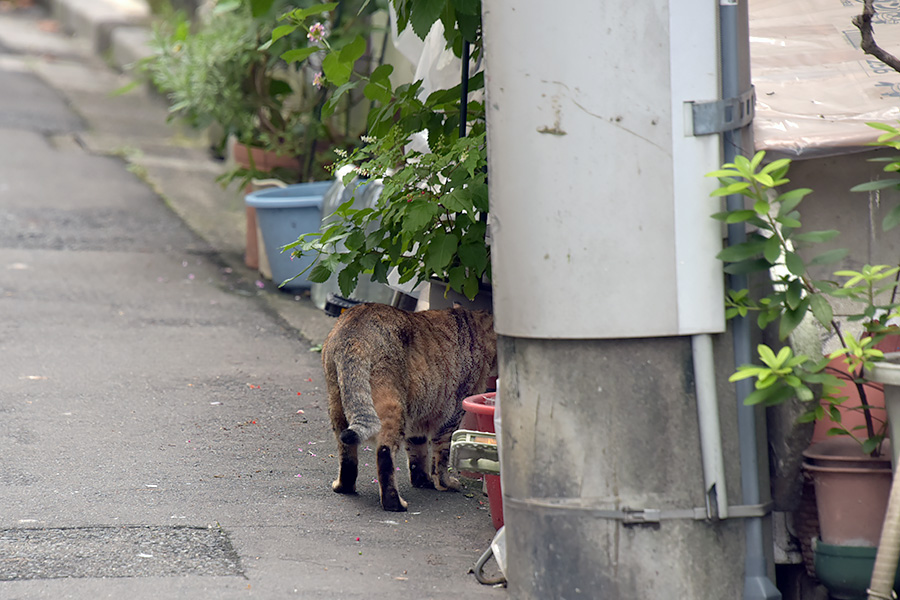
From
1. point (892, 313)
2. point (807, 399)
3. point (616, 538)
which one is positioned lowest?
point (616, 538)

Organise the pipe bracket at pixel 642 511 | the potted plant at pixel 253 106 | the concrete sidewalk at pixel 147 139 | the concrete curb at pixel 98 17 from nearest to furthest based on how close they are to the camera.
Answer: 1. the pipe bracket at pixel 642 511
2. the potted plant at pixel 253 106
3. the concrete sidewalk at pixel 147 139
4. the concrete curb at pixel 98 17

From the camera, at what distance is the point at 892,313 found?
2.77 meters

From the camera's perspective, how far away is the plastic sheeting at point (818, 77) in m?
2.98

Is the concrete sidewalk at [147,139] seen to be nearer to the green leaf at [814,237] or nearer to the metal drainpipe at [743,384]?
the metal drainpipe at [743,384]

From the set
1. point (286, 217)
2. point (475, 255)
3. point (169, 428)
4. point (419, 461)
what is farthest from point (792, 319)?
point (286, 217)

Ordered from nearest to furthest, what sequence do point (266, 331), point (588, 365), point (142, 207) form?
1. point (588, 365)
2. point (266, 331)
3. point (142, 207)

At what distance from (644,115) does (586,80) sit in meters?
0.17

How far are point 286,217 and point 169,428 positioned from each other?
212 cm

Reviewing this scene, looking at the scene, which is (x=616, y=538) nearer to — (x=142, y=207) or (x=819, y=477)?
(x=819, y=477)

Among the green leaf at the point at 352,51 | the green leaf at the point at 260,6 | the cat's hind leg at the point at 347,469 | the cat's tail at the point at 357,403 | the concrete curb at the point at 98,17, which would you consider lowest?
the cat's hind leg at the point at 347,469

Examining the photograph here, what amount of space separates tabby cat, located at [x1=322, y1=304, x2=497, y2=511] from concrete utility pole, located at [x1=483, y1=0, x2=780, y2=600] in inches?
38.5

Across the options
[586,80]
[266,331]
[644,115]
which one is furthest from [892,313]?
[266,331]

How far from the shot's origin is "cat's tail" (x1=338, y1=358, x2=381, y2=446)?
3656 millimetres

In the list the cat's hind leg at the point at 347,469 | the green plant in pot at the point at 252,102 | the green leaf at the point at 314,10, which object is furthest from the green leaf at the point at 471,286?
the green plant in pot at the point at 252,102
